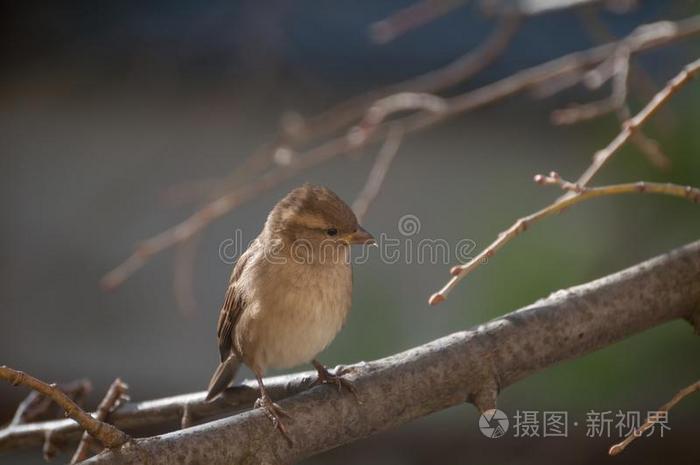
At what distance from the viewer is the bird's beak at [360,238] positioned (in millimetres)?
2330

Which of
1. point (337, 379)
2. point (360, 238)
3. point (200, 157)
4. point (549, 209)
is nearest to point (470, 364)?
point (337, 379)

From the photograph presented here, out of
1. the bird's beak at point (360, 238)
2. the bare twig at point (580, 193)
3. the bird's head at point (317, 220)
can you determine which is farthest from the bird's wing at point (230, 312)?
the bare twig at point (580, 193)

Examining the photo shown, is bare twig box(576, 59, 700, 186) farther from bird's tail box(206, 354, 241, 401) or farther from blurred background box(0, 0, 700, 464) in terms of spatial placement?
blurred background box(0, 0, 700, 464)

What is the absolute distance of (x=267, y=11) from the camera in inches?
170

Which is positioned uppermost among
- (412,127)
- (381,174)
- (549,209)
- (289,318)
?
(412,127)

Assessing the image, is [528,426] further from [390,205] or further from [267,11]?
[267,11]

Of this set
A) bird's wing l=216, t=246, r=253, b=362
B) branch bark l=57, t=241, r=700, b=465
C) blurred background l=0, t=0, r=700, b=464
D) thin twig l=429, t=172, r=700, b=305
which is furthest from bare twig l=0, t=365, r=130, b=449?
blurred background l=0, t=0, r=700, b=464

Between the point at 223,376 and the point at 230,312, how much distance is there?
19cm

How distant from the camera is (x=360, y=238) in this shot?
2348 millimetres

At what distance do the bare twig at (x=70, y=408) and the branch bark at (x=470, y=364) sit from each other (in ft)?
0.45

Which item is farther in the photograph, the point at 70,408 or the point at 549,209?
the point at 549,209

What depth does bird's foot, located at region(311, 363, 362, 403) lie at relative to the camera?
74.4 inches

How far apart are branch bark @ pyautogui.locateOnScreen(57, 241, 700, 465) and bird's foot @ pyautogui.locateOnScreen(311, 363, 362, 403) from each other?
2 centimetres

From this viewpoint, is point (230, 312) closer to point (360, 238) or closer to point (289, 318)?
point (289, 318)
